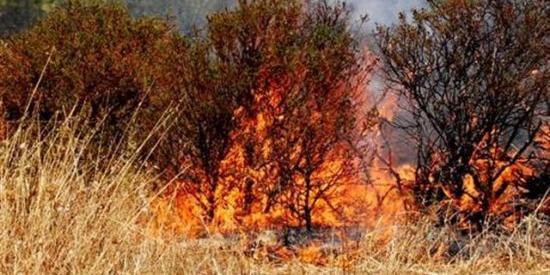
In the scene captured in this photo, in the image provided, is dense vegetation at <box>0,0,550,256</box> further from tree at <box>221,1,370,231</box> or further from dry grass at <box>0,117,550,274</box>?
dry grass at <box>0,117,550,274</box>

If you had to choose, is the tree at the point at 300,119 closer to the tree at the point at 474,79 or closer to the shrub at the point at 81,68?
the tree at the point at 474,79

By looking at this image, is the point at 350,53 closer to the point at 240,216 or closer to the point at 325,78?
the point at 325,78

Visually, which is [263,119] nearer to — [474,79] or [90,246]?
[474,79]

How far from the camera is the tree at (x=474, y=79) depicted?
8922 mm

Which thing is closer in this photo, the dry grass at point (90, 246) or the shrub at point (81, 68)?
the dry grass at point (90, 246)

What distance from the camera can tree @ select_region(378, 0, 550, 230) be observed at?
892 centimetres

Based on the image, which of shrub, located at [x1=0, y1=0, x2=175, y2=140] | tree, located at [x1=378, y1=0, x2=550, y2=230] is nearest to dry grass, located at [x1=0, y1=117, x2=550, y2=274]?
tree, located at [x1=378, y1=0, x2=550, y2=230]

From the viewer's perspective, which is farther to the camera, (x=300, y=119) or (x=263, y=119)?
(x=263, y=119)

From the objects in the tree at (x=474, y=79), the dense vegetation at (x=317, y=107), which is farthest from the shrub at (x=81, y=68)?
the tree at (x=474, y=79)

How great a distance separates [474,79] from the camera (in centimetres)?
908

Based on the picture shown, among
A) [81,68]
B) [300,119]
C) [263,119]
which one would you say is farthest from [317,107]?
[81,68]

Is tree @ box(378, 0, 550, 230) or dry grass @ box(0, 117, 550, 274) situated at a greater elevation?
tree @ box(378, 0, 550, 230)

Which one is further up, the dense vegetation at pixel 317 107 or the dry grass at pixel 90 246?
the dense vegetation at pixel 317 107

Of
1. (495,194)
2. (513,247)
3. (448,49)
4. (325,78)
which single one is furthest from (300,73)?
(513,247)
